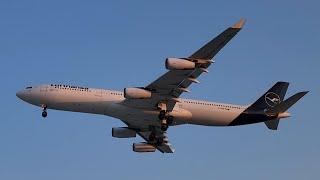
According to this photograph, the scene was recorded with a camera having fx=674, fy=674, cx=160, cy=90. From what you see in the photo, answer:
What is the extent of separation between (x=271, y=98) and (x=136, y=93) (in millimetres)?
19274

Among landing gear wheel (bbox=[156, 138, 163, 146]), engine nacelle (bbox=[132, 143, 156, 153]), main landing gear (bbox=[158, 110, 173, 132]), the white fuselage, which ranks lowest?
engine nacelle (bbox=[132, 143, 156, 153])

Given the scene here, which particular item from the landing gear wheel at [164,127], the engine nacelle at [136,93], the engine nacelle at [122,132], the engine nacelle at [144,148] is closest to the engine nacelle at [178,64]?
the engine nacelle at [136,93]

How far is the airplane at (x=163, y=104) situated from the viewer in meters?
77.6

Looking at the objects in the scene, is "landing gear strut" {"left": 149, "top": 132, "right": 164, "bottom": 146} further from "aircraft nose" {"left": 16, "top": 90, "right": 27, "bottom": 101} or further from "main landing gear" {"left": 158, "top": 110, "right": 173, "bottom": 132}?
"aircraft nose" {"left": 16, "top": 90, "right": 27, "bottom": 101}

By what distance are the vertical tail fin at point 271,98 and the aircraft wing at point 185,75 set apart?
11510 millimetres

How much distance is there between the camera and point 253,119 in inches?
3349

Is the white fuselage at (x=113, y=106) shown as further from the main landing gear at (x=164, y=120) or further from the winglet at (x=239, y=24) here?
the winglet at (x=239, y=24)

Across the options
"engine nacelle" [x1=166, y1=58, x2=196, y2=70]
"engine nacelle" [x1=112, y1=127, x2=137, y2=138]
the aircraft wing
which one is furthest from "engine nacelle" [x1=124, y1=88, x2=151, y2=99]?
"engine nacelle" [x1=112, y1=127, x2=137, y2=138]

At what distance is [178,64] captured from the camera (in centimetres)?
7144

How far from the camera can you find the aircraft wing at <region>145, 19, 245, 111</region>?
67.6 meters

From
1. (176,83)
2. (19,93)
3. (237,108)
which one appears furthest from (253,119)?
(19,93)

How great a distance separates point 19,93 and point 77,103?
27.2ft

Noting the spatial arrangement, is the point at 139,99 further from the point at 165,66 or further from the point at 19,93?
the point at 19,93

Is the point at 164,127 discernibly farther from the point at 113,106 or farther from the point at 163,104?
the point at 113,106
